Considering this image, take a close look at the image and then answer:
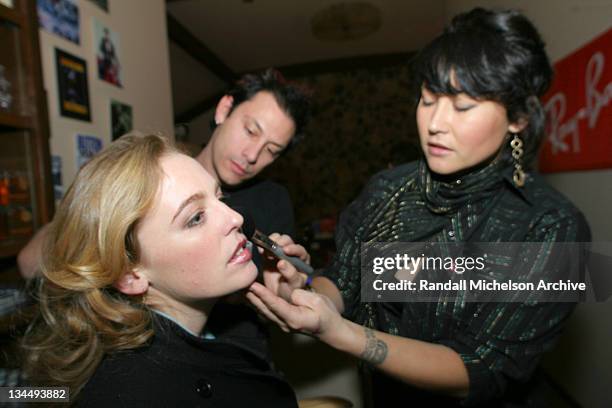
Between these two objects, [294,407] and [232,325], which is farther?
[232,325]

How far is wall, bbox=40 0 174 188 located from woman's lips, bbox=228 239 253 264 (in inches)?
38.0

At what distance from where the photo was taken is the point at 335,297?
3.35 ft

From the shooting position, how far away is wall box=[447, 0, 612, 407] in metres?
1.33

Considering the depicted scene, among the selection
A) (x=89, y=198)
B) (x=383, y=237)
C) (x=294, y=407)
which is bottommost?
(x=294, y=407)

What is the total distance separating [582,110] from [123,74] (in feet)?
6.23

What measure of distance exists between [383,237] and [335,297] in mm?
199

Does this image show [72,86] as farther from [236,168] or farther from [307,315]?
[307,315]

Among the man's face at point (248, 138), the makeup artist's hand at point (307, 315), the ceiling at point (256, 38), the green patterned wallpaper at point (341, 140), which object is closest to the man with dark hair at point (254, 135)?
the man's face at point (248, 138)

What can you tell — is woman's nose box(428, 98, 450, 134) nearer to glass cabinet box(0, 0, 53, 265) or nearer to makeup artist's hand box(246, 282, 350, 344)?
makeup artist's hand box(246, 282, 350, 344)

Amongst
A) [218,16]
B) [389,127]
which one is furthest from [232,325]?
[389,127]

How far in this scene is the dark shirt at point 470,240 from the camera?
0.83m

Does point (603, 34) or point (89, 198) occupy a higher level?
point (603, 34)

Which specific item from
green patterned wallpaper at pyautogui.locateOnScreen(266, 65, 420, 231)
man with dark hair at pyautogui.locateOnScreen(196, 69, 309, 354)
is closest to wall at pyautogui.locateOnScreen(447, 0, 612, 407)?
man with dark hair at pyautogui.locateOnScreen(196, 69, 309, 354)

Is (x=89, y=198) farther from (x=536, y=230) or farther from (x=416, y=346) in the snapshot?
(x=536, y=230)
